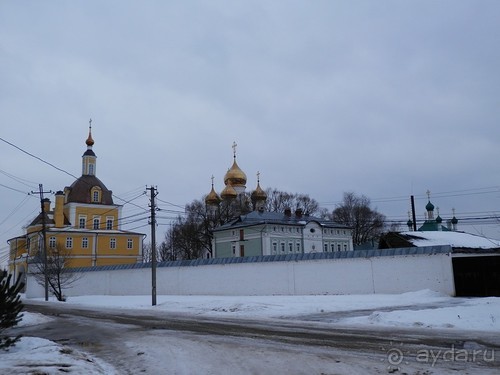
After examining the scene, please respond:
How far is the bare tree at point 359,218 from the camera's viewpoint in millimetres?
80000

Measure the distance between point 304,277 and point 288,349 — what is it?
19.3 metres

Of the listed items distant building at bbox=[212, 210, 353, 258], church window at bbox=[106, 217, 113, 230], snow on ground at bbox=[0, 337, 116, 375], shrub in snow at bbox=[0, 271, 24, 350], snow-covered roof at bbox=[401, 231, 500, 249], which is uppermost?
church window at bbox=[106, 217, 113, 230]

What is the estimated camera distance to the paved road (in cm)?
822

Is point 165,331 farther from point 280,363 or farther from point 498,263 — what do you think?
point 498,263

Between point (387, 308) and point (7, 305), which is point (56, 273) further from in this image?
point (7, 305)

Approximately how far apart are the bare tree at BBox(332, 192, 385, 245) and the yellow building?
115 feet

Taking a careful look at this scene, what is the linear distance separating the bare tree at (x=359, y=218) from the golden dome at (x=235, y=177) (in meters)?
18.0

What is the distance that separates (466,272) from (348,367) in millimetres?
18825

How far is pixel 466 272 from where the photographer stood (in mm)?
24328

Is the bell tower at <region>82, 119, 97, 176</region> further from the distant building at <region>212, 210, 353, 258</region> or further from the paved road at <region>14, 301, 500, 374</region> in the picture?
the paved road at <region>14, 301, 500, 374</region>

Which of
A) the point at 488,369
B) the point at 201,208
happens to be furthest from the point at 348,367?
the point at 201,208

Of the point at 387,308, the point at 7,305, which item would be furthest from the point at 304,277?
the point at 7,305

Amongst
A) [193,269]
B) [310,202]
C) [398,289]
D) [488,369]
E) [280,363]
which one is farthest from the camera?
[310,202]

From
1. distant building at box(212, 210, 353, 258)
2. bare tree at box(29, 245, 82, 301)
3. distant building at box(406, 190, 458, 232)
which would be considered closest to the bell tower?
distant building at box(212, 210, 353, 258)
